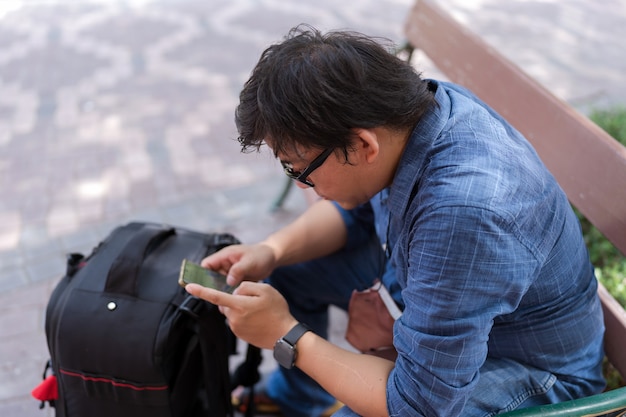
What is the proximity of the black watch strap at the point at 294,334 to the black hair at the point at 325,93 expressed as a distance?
0.44 meters

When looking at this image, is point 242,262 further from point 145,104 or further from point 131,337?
point 145,104

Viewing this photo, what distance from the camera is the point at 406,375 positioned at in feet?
3.91

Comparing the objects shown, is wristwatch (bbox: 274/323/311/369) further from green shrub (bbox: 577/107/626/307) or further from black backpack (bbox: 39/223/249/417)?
green shrub (bbox: 577/107/626/307)

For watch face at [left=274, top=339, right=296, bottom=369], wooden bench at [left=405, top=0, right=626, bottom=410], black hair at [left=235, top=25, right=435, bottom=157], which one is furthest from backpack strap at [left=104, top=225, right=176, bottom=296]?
wooden bench at [left=405, top=0, right=626, bottom=410]

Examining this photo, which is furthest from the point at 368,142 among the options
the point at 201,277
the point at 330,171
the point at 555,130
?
the point at 555,130

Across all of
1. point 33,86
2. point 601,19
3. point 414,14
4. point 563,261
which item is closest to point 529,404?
point 563,261

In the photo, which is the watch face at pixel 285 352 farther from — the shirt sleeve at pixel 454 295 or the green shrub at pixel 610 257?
the green shrub at pixel 610 257

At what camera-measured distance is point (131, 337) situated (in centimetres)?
144

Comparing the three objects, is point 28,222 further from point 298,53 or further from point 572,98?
point 572,98

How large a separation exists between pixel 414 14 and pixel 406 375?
1.88 meters

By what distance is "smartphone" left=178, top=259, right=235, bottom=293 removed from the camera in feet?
4.74

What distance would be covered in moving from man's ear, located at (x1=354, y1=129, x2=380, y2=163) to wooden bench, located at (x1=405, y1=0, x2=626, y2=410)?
755 mm

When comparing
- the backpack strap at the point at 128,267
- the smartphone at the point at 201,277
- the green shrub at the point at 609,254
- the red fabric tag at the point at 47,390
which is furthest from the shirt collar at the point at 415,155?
the red fabric tag at the point at 47,390

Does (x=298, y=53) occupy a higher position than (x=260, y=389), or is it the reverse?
(x=298, y=53)
